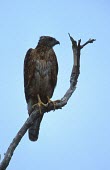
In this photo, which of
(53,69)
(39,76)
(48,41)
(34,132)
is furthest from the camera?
(48,41)

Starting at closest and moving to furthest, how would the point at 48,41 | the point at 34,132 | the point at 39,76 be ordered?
1. the point at 34,132
2. the point at 39,76
3. the point at 48,41

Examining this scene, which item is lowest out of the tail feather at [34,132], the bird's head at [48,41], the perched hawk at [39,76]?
the tail feather at [34,132]

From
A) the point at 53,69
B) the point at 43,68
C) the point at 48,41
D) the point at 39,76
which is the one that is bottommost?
the point at 39,76

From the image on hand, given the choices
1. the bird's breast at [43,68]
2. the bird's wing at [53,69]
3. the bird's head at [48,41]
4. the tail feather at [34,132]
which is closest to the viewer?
the tail feather at [34,132]

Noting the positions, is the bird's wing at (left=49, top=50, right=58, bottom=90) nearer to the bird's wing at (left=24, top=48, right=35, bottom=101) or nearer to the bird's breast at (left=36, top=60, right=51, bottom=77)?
the bird's breast at (left=36, top=60, right=51, bottom=77)

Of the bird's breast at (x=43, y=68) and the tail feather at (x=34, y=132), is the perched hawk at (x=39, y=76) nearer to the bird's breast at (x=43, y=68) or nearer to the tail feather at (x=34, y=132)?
the bird's breast at (x=43, y=68)

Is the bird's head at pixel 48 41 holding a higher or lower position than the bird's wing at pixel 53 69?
higher

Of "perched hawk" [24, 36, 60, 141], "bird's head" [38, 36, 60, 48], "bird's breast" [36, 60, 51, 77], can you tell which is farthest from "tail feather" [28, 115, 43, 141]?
"bird's head" [38, 36, 60, 48]

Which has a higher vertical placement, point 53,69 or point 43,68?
point 53,69

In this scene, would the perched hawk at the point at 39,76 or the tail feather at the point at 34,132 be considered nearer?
the tail feather at the point at 34,132

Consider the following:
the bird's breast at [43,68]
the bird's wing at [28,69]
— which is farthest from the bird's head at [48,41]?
the bird's breast at [43,68]

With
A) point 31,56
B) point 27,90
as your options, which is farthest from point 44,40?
point 27,90

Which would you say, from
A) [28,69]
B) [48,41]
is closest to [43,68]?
[28,69]

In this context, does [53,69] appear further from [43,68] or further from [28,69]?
[28,69]
